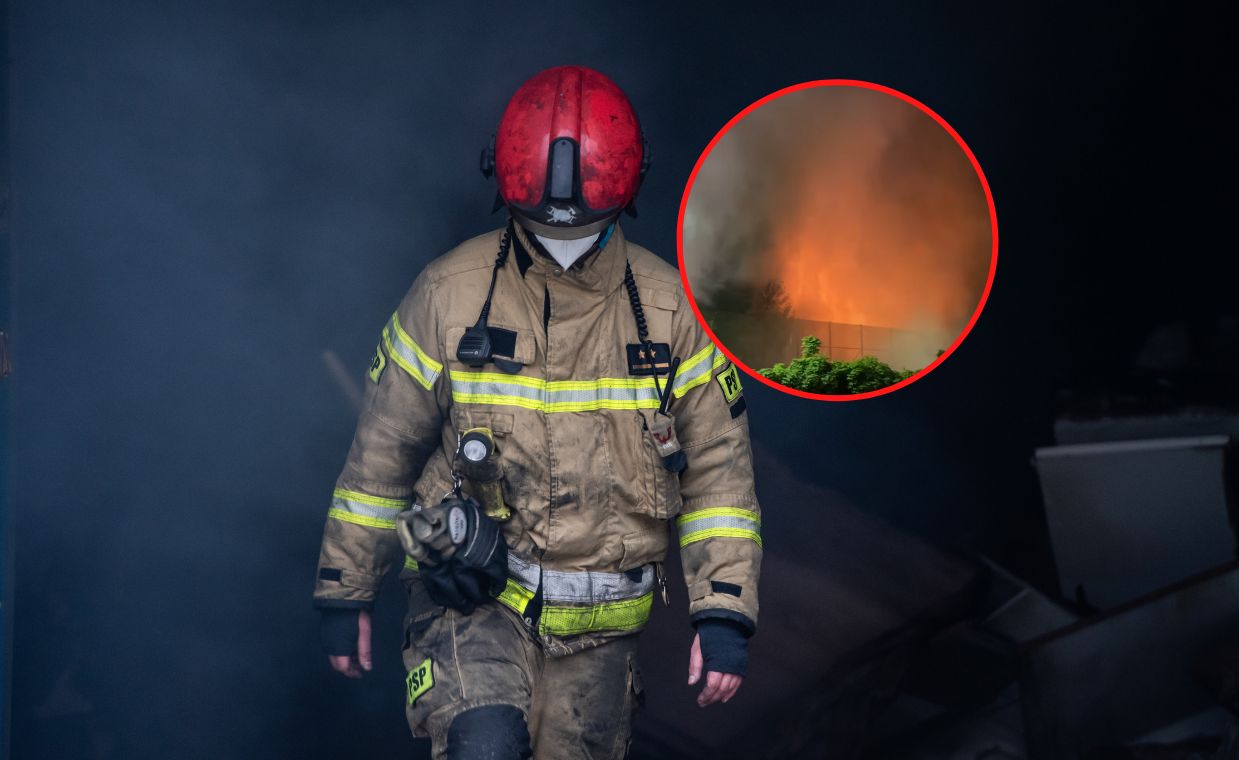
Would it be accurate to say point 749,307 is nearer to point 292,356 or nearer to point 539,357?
point 539,357

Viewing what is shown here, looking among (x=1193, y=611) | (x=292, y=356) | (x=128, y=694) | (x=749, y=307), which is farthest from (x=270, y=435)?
(x=1193, y=611)

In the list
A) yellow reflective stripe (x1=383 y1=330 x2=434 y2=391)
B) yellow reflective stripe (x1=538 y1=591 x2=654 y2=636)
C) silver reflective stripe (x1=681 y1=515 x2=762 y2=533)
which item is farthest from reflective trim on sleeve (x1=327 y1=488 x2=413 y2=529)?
silver reflective stripe (x1=681 y1=515 x2=762 y2=533)

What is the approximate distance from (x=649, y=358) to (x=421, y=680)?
1038 millimetres

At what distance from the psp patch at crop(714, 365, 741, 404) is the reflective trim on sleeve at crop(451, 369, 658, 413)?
0.28 m

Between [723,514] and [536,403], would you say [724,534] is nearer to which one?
[723,514]

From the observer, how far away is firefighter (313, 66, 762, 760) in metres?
3.09

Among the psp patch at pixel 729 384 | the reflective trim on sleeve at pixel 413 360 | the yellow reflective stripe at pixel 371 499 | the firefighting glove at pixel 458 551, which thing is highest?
the reflective trim on sleeve at pixel 413 360

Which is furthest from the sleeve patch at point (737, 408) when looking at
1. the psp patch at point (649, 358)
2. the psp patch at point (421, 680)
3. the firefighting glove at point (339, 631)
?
the firefighting glove at point (339, 631)

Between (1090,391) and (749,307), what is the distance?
2.03m

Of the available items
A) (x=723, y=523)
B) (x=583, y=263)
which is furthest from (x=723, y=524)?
(x=583, y=263)

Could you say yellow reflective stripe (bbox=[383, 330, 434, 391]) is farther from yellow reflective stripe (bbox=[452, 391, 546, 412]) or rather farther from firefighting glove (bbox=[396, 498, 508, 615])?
firefighting glove (bbox=[396, 498, 508, 615])

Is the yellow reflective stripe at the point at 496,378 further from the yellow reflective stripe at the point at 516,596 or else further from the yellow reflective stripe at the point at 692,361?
the yellow reflective stripe at the point at 516,596

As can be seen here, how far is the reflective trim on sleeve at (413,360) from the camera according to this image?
3189 mm

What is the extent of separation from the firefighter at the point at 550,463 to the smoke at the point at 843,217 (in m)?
0.91
